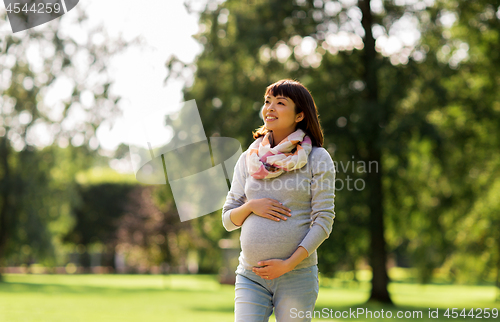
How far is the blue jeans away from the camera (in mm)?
2559

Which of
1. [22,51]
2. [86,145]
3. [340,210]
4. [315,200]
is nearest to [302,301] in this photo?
[315,200]

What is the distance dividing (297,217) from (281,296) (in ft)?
1.25

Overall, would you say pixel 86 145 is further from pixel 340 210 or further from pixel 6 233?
pixel 340 210

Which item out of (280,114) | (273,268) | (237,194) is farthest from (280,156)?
(273,268)

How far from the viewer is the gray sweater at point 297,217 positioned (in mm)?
2551

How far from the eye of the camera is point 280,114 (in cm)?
268

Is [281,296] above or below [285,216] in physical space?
below

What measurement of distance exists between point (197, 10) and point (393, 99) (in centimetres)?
560

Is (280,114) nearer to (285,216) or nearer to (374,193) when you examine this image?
(285,216)

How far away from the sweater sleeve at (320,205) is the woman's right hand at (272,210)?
13cm

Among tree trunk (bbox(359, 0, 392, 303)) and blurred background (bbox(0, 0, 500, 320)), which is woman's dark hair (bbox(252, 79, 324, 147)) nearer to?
blurred background (bbox(0, 0, 500, 320))
